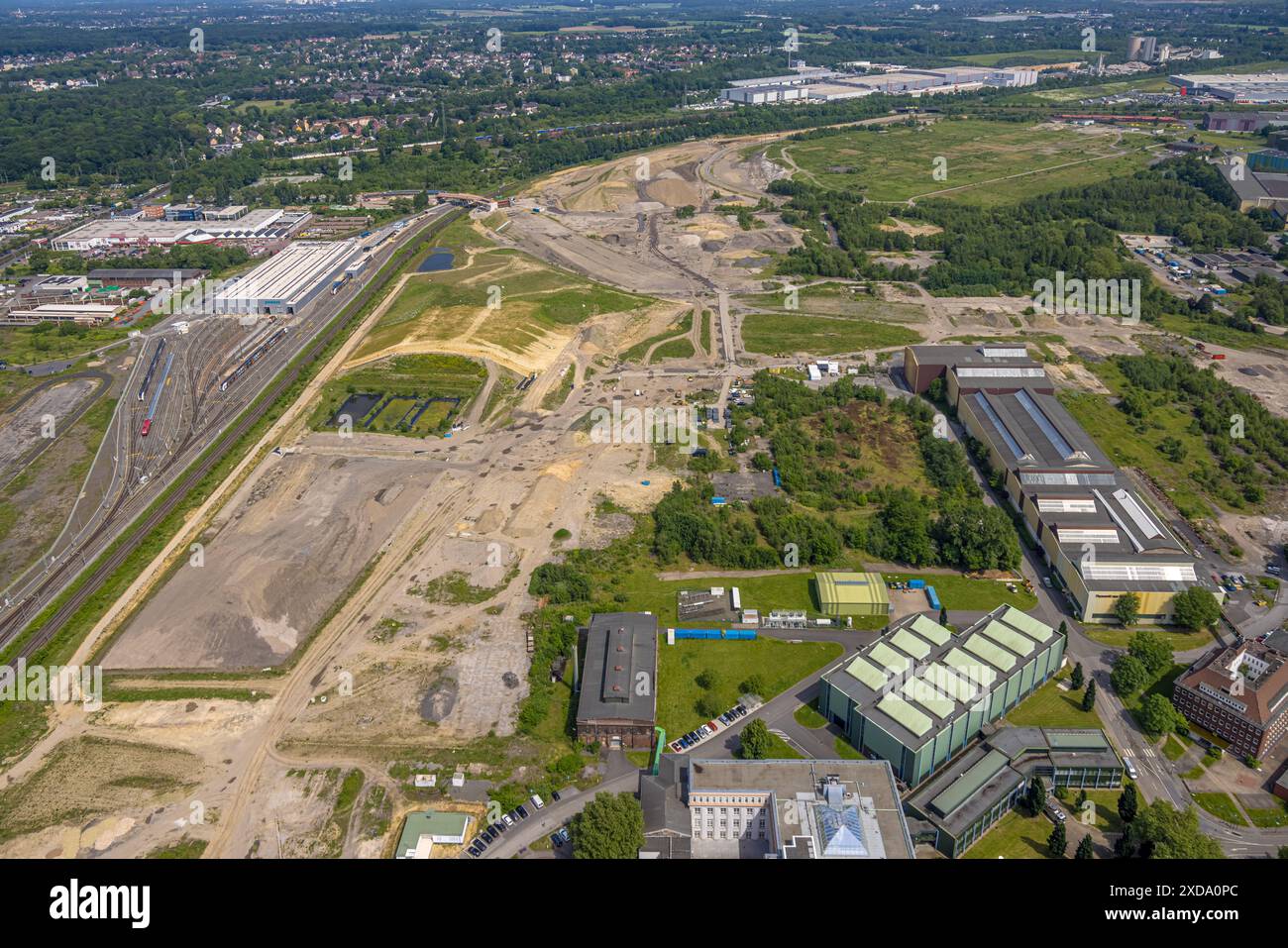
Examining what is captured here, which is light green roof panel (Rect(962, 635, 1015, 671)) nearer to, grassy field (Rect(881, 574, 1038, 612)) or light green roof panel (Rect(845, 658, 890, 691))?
light green roof panel (Rect(845, 658, 890, 691))

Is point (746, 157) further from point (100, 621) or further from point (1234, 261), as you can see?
point (100, 621)

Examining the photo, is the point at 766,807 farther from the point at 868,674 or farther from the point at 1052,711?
the point at 1052,711

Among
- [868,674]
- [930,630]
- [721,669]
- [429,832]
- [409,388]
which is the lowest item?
[429,832]

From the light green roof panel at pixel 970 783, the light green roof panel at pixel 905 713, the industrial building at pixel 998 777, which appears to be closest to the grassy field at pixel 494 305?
the light green roof panel at pixel 905 713

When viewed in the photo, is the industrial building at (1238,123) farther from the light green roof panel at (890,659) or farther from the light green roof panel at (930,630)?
the light green roof panel at (890,659)

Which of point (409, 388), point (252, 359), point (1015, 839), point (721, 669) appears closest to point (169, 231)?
point (252, 359)

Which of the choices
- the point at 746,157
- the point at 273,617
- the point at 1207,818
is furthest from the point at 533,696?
the point at 746,157
